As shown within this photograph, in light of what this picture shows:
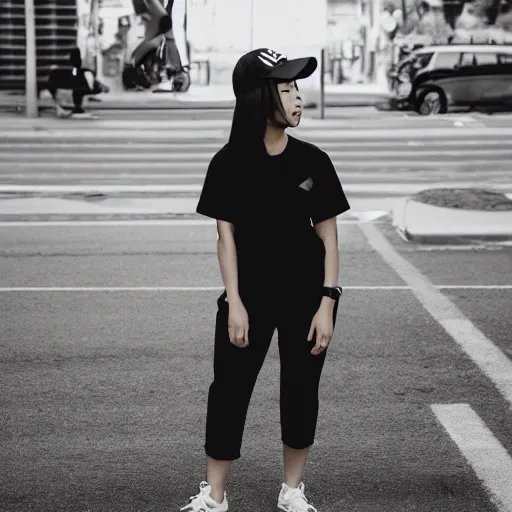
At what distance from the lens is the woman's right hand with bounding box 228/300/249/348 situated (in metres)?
3.79

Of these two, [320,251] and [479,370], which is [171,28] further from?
[320,251]

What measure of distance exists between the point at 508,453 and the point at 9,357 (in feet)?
10.4

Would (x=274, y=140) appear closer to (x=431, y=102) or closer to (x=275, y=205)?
(x=275, y=205)

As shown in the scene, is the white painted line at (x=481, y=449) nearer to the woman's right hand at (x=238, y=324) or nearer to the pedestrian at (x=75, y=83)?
the woman's right hand at (x=238, y=324)

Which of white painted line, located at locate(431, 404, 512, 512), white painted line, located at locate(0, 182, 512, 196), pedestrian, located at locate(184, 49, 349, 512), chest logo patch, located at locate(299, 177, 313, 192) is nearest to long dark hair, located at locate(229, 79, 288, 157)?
pedestrian, located at locate(184, 49, 349, 512)

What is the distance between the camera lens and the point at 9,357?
664 centimetres

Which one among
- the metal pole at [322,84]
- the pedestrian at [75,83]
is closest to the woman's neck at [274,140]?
the metal pole at [322,84]

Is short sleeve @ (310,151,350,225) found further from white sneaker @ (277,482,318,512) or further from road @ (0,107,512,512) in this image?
road @ (0,107,512,512)

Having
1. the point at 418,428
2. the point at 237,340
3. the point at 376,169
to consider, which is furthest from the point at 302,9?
the point at 237,340

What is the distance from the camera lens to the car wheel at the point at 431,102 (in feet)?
58.5

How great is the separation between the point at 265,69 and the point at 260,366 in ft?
3.54

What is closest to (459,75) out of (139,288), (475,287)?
(475,287)

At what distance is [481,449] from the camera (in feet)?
16.1

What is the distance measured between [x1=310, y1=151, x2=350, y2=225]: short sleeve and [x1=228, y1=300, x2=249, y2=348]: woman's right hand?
0.42m
